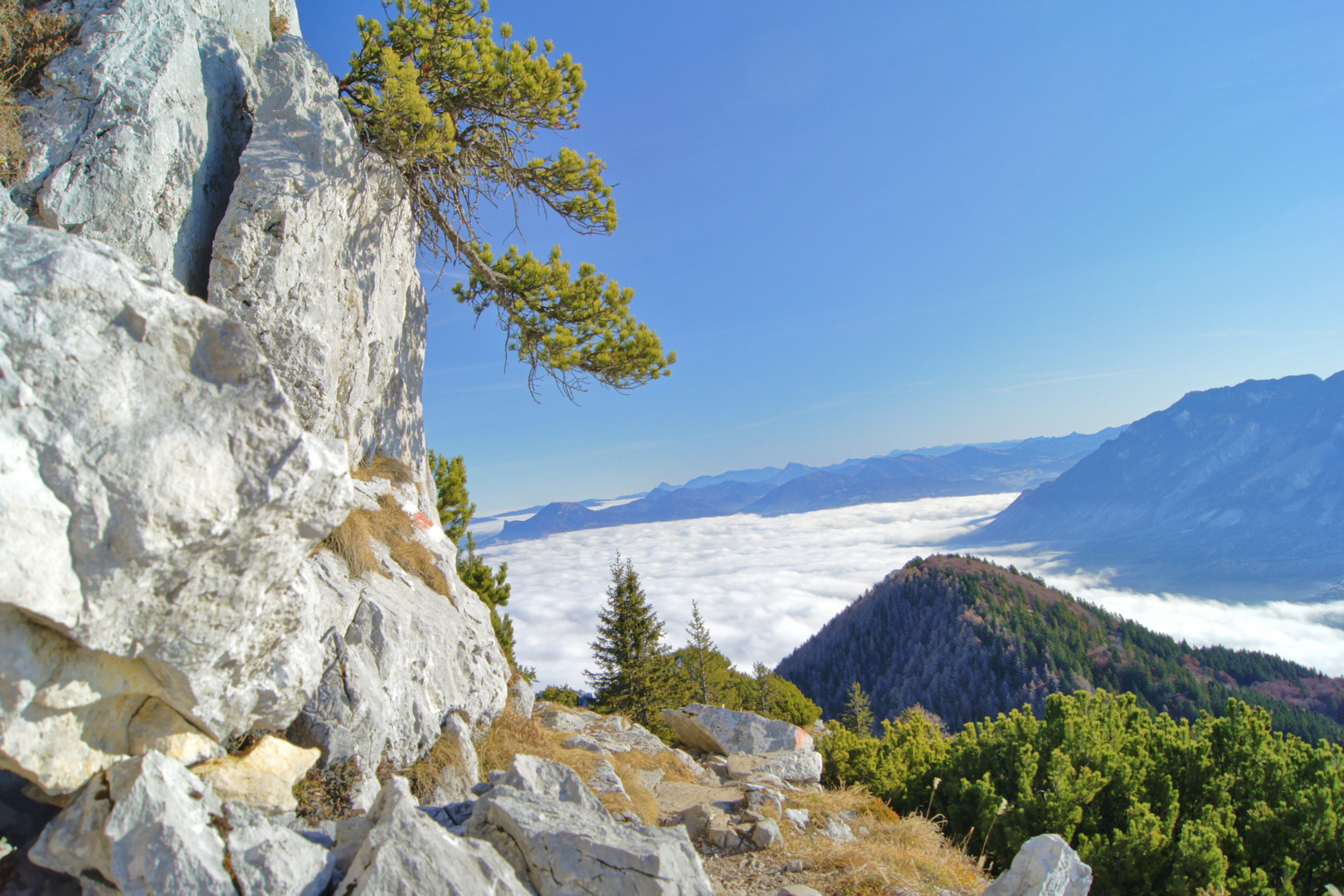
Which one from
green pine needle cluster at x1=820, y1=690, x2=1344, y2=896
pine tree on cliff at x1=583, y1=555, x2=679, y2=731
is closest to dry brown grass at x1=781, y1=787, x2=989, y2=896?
green pine needle cluster at x1=820, y1=690, x2=1344, y2=896

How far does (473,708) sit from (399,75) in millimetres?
11631

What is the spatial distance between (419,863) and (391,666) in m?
4.55

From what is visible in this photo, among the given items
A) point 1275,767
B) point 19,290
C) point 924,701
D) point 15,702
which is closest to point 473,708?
point 15,702

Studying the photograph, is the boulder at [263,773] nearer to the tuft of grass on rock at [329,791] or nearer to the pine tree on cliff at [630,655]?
the tuft of grass on rock at [329,791]

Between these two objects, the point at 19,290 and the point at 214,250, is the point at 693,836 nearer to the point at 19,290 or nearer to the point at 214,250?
the point at 19,290

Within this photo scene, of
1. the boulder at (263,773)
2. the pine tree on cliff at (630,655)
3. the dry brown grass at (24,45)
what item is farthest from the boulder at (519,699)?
the pine tree on cliff at (630,655)

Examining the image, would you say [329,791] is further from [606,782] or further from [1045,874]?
[1045,874]

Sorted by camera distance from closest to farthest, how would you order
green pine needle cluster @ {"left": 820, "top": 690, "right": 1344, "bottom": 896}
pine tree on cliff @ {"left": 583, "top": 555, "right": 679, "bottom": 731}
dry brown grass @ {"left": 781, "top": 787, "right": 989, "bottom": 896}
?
1. dry brown grass @ {"left": 781, "top": 787, "right": 989, "bottom": 896}
2. green pine needle cluster @ {"left": 820, "top": 690, "right": 1344, "bottom": 896}
3. pine tree on cliff @ {"left": 583, "top": 555, "right": 679, "bottom": 731}

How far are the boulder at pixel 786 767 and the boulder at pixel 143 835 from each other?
11.2 meters

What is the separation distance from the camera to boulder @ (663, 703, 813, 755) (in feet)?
54.6

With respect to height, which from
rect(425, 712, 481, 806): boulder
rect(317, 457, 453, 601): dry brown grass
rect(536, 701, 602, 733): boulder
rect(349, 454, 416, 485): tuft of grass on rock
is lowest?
rect(536, 701, 602, 733): boulder

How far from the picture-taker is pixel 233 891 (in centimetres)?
444

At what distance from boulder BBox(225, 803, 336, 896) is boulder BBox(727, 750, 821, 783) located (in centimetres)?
1059

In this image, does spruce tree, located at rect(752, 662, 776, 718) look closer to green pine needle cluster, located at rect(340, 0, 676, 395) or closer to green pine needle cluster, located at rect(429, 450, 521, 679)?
green pine needle cluster, located at rect(429, 450, 521, 679)
